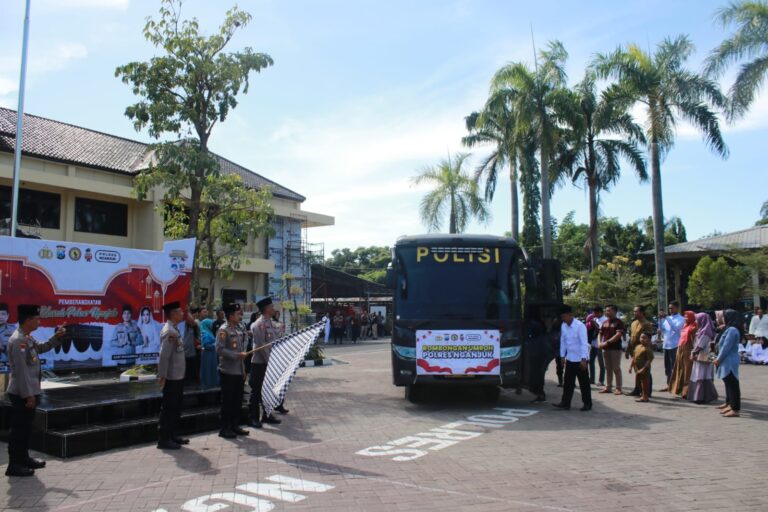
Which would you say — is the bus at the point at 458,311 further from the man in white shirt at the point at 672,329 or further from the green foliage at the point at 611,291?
the green foliage at the point at 611,291

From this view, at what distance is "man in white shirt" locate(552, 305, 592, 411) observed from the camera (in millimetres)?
10641

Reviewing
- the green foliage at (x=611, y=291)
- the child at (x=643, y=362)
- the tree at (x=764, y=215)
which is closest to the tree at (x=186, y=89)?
the child at (x=643, y=362)

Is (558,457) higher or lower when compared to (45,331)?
lower

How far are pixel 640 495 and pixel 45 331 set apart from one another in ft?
31.4

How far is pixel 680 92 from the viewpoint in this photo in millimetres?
25141

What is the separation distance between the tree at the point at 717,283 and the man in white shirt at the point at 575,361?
17643mm

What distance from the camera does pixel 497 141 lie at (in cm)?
3350

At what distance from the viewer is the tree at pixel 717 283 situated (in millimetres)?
25672

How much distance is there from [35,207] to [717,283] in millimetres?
28465

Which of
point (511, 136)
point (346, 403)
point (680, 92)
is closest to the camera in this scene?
point (346, 403)

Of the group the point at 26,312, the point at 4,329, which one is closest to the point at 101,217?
the point at 4,329

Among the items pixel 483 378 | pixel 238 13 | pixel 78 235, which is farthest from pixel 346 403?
pixel 78 235

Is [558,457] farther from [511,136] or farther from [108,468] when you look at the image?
[511,136]

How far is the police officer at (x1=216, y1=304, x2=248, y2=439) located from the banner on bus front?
134 inches
